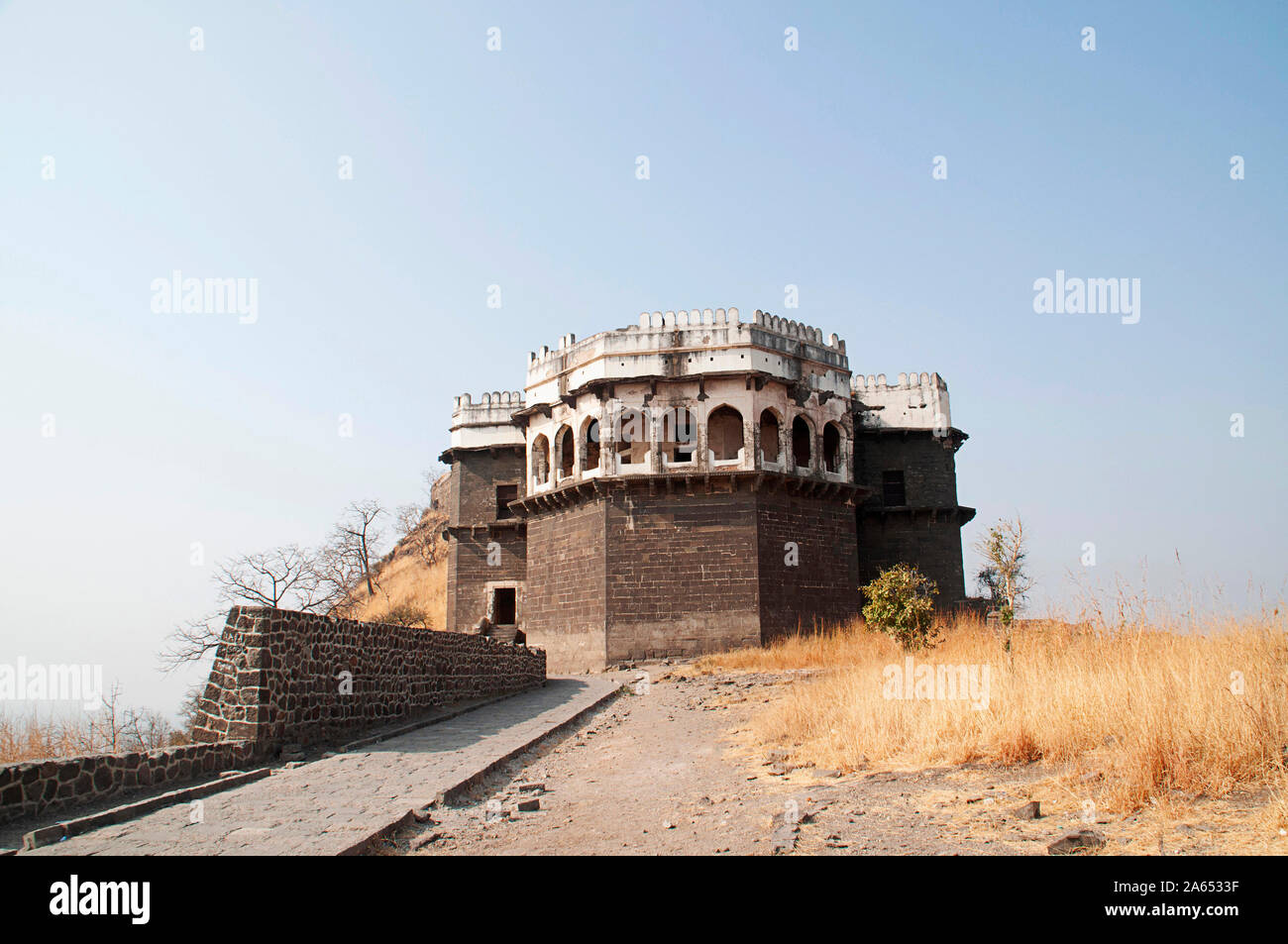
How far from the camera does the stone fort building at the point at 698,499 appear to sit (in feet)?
74.6

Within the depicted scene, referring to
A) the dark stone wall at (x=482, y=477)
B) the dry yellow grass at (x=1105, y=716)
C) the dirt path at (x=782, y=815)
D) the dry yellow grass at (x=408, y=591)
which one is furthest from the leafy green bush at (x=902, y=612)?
the dry yellow grass at (x=408, y=591)

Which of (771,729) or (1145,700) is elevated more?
(1145,700)

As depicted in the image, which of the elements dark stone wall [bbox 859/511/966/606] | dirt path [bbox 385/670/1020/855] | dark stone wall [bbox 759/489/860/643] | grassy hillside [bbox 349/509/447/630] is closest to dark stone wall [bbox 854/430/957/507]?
dark stone wall [bbox 859/511/966/606]

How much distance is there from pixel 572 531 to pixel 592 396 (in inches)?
151

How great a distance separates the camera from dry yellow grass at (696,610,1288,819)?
18.1 feet

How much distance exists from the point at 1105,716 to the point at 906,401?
23.1 metres

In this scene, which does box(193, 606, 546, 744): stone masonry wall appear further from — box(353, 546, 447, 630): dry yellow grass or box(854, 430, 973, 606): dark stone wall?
box(353, 546, 447, 630): dry yellow grass

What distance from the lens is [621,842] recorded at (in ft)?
19.3

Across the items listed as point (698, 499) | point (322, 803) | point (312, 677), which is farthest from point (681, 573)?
point (322, 803)

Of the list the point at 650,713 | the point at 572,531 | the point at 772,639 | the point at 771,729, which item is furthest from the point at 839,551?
the point at 771,729

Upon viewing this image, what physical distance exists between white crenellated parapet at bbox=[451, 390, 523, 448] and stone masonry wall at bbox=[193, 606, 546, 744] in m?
15.9
